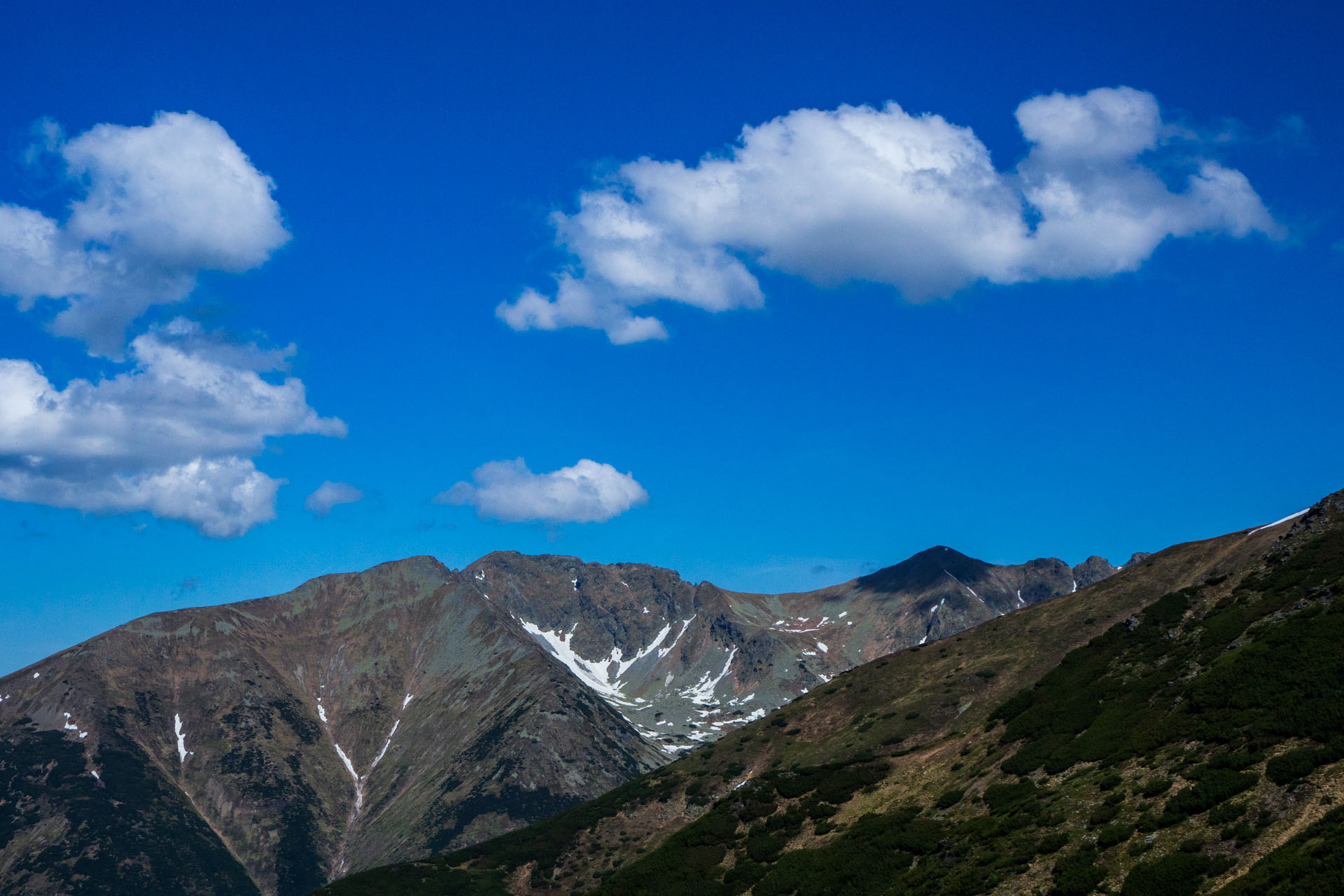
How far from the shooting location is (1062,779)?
5228cm

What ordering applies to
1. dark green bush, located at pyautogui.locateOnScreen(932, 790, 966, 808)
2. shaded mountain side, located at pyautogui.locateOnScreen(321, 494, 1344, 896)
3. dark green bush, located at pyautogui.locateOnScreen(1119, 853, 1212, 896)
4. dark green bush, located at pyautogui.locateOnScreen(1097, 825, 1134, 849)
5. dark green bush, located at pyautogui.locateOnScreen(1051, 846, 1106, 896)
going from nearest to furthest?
dark green bush, located at pyautogui.locateOnScreen(1119, 853, 1212, 896) < dark green bush, located at pyautogui.locateOnScreen(1051, 846, 1106, 896) < shaded mountain side, located at pyautogui.locateOnScreen(321, 494, 1344, 896) < dark green bush, located at pyautogui.locateOnScreen(1097, 825, 1134, 849) < dark green bush, located at pyautogui.locateOnScreen(932, 790, 966, 808)

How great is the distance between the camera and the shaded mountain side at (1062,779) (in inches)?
1527

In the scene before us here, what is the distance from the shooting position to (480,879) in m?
102

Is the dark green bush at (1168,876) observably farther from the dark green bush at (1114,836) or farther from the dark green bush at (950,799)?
the dark green bush at (950,799)

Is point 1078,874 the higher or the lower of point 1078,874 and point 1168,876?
the lower

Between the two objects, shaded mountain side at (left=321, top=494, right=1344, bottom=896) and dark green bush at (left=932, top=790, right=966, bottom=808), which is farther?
dark green bush at (left=932, top=790, right=966, bottom=808)

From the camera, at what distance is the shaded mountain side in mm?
38781

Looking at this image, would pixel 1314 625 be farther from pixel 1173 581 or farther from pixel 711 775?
pixel 711 775

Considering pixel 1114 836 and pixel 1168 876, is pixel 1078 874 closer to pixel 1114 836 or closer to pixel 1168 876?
pixel 1114 836

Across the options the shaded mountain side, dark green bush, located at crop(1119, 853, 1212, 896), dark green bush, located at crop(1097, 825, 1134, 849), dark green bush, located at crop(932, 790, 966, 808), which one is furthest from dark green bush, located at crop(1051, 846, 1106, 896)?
dark green bush, located at crop(932, 790, 966, 808)

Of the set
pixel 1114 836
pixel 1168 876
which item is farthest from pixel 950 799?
pixel 1168 876

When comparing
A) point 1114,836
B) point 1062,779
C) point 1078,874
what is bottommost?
point 1078,874

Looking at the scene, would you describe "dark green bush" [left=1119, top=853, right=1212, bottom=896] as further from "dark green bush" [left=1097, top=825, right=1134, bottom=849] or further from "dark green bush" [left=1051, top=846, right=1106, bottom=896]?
"dark green bush" [left=1097, top=825, right=1134, bottom=849]

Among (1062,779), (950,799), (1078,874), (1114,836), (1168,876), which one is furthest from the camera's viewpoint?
(950,799)
